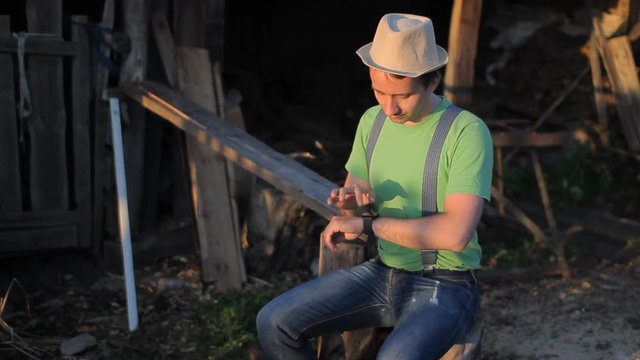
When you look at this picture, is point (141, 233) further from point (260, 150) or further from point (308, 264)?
point (260, 150)

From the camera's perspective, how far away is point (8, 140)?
19.1 feet

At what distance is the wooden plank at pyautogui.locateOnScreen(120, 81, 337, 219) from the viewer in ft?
13.4

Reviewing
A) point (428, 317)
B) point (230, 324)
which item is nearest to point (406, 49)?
point (428, 317)

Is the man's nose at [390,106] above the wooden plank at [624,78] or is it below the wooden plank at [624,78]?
above

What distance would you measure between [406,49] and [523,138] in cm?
340

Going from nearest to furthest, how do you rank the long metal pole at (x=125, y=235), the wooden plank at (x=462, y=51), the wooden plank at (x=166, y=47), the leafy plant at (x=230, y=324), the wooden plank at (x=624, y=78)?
the leafy plant at (x=230, y=324), the long metal pole at (x=125, y=235), the wooden plank at (x=166, y=47), the wooden plank at (x=462, y=51), the wooden plank at (x=624, y=78)

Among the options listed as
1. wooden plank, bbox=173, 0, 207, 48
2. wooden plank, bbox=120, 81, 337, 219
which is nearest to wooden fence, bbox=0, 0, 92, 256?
wooden plank, bbox=120, 81, 337, 219

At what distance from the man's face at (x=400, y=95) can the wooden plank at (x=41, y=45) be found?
3133 millimetres

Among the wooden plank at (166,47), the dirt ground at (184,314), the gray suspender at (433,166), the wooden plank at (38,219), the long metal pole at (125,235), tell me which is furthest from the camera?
the wooden plank at (166,47)

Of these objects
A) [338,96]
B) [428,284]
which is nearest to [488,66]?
[338,96]

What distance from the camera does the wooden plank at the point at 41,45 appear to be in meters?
5.70

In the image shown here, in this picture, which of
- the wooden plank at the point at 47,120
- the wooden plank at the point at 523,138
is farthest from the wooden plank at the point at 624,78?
the wooden plank at the point at 47,120

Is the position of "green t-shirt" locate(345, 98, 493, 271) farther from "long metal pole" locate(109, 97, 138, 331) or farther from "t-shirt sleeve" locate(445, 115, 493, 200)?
"long metal pole" locate(109, 97, 138, 331)

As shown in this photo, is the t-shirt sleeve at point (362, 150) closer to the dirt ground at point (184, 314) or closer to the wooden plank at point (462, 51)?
the dirt ground at point (184, 314)
